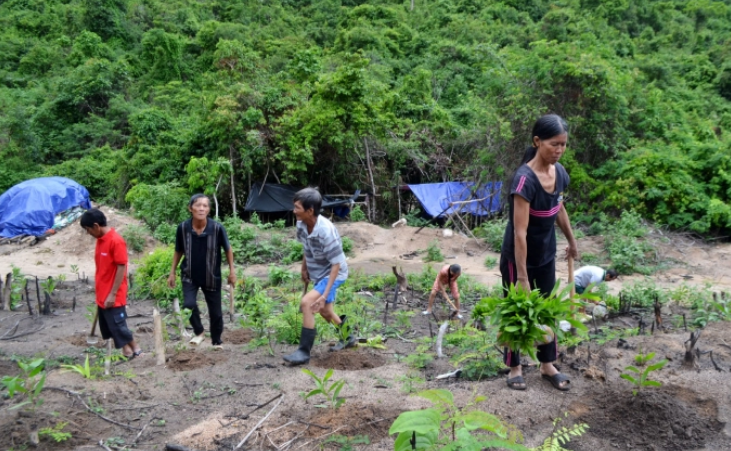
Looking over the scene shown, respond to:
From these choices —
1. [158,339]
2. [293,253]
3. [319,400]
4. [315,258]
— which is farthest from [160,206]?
[319,400]

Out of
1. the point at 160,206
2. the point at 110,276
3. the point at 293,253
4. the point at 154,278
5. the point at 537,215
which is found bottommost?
the point at 293,253

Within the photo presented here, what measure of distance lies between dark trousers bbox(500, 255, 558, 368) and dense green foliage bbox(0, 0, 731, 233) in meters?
12.7

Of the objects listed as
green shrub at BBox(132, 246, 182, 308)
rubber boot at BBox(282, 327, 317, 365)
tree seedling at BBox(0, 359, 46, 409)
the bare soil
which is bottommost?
green shrub at BBox(132, 246, 182, 308)

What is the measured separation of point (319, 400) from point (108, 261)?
102 inches

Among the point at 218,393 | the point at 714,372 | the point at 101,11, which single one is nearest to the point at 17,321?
the point at 218,393

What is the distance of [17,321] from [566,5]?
34333mm

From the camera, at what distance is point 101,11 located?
3462cm

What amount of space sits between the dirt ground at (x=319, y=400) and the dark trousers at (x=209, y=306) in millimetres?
233

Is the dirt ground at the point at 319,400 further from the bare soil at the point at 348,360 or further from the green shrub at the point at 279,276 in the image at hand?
the green shrub at the point at 279,276

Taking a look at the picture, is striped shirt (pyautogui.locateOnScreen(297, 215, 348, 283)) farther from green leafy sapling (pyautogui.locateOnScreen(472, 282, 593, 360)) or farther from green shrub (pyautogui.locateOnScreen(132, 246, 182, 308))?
green shrub (pyautogui.locateOnScreen(132, 246, 182, 308))

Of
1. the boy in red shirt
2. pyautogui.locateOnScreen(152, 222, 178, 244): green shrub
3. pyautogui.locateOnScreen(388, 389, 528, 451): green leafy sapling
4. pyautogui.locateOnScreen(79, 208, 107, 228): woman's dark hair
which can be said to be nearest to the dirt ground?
the boy in red shirt

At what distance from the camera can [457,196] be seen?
1872 centimetres

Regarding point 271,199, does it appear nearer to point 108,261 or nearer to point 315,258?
point 108,261

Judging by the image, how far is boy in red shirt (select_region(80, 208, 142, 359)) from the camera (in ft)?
17.3
